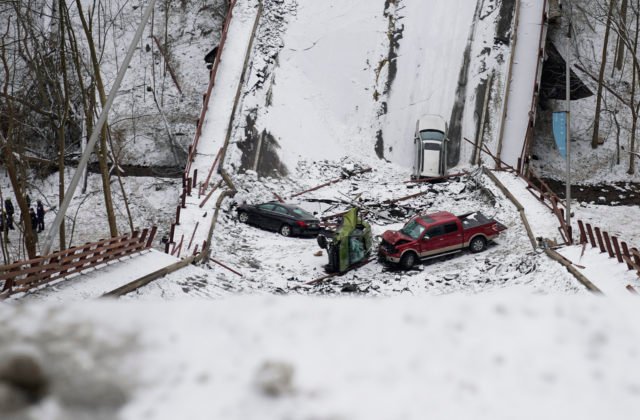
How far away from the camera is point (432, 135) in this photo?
31859mm

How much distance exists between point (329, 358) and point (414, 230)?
57.7 ft

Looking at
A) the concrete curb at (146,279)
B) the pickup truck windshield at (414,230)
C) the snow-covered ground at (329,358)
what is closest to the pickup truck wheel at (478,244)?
the pickup truck windshield at (414,230)

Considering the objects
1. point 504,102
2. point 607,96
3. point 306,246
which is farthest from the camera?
point 607,96

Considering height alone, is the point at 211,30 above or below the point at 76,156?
above

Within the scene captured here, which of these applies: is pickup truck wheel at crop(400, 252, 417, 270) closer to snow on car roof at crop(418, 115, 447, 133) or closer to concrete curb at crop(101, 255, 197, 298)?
concrete curb at crop(101, 255, 197, 298)

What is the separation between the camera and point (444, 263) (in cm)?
2216

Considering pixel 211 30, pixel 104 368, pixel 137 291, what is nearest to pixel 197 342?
pixel 104 368

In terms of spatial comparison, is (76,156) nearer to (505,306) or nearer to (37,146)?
(37,146)

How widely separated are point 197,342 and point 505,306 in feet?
8.32

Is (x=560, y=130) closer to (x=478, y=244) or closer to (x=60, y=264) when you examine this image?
(x=478, y=244)

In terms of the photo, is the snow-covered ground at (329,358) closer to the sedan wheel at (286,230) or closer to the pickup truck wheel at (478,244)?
the pickup truck wheel at (478,244)

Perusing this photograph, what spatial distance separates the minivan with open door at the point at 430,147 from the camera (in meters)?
30.6

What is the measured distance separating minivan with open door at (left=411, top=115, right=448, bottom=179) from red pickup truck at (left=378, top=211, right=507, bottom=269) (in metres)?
8.18

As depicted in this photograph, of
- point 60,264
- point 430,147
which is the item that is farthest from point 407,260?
point 60,264
